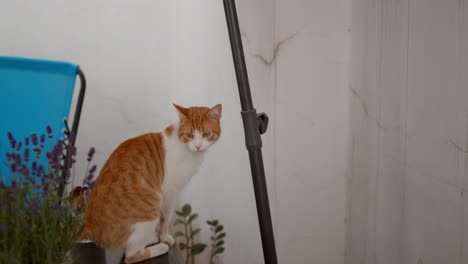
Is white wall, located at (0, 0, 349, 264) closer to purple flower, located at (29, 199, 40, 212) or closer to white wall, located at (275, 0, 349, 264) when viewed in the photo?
white wall, located at (275, 0, 349, 264)

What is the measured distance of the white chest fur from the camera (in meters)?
0.91

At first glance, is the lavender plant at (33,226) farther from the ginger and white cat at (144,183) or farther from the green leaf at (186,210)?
the green leaf at (186,210)

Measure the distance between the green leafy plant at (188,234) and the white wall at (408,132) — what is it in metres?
0.48

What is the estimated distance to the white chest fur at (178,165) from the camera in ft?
2.98

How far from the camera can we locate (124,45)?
1254 mm

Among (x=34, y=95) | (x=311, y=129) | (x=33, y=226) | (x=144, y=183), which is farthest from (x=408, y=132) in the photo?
(x=34, y=95)

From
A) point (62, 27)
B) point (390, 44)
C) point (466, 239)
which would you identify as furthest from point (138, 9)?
point (466, 239)

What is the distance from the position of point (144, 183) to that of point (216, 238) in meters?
0.44

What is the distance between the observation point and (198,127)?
896 millimetres

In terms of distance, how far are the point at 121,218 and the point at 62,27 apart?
72 cm

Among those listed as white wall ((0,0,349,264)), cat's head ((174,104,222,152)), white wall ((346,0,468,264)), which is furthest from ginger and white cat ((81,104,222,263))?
white wall ((346,0,468,264))

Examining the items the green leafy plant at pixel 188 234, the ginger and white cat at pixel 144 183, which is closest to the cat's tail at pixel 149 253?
the ginger and white cat at pixel 144 183

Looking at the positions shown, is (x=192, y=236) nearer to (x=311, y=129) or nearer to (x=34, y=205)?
(x=311, y=129)

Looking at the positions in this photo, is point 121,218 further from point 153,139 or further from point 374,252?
point 374,252
